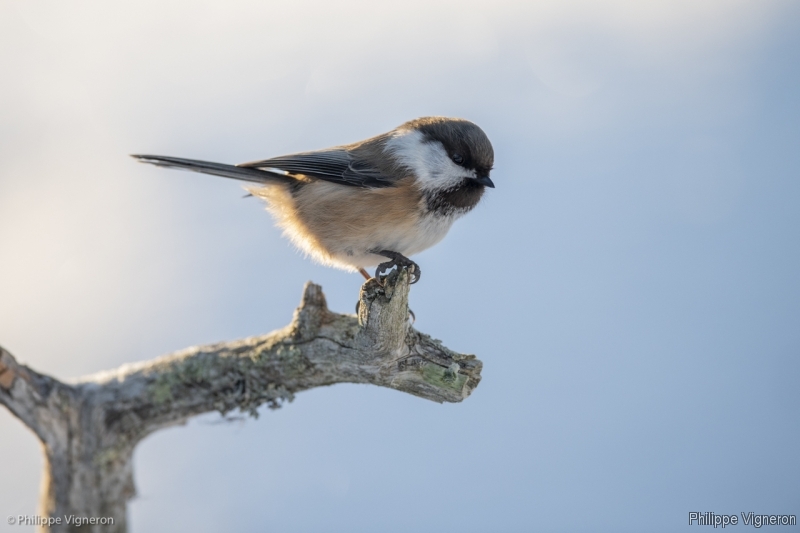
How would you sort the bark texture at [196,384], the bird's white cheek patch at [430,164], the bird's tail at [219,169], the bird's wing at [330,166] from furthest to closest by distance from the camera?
1. the bird's wing at [330,166]
2. the bird's white cheek patch at [430,164]
3. the bird's tail at [219,169]
4. the bark texture at [196,384]

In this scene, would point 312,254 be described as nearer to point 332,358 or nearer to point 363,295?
point 363,295

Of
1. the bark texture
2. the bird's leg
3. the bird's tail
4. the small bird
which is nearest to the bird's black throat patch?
the small bird

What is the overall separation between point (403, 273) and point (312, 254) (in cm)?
109

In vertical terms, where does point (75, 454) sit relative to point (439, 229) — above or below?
below

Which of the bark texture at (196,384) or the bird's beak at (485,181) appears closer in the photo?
the bark texture at (196,384)

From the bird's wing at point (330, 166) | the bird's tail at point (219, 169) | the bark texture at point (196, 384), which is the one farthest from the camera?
the bird's wing at point (330, 166)

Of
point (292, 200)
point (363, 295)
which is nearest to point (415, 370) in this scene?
point (363, 295)

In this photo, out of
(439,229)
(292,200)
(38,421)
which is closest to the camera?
(38,421)

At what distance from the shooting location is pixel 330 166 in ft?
13.4

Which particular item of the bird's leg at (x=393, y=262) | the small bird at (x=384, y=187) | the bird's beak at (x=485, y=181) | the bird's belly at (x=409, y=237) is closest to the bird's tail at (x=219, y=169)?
the small bird at (x=384, y=187)

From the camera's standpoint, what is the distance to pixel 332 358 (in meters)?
3.04

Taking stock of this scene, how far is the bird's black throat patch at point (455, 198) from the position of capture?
375cm

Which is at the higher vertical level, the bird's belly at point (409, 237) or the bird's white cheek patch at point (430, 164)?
the bird's white cheek patch at point (430, 164)

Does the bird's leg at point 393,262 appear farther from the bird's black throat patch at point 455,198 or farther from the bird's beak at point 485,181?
the bird's beak at point 485,181
